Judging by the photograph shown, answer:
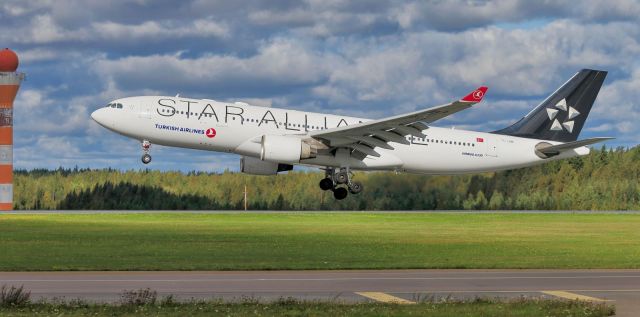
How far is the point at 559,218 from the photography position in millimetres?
66125

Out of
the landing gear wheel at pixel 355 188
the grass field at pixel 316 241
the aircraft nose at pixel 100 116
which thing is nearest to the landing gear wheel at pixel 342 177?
the landing gear wheel at pixel 355 188

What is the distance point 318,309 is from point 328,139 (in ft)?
90.2

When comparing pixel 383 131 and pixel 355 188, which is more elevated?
pixel 383 131

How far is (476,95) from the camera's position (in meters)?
41.9

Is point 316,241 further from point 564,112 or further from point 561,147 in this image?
point 564,112

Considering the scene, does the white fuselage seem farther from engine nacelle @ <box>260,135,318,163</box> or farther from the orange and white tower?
the orange and white tower

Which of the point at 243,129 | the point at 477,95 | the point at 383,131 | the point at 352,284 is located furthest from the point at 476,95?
the point at 352,284

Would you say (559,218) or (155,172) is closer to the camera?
(559,218)

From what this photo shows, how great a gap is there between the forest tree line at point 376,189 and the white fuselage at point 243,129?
8.13 meters

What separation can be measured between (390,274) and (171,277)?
23.2 ft

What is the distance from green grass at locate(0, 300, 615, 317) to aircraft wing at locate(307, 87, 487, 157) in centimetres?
2208

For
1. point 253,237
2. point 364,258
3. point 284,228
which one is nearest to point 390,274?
point 364,258

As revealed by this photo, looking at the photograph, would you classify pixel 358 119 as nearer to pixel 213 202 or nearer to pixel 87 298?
pixel 213 202

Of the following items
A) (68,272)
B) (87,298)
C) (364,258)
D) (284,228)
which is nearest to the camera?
(87,298)
